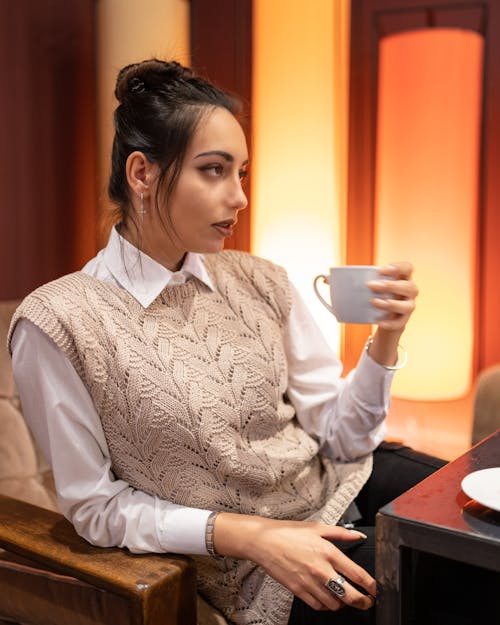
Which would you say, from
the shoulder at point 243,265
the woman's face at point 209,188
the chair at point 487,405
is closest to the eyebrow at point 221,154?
the woman's face at point 209,188

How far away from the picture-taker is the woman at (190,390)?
1008mm

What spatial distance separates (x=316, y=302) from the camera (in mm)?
2229

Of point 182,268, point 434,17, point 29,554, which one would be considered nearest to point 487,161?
point 434,17

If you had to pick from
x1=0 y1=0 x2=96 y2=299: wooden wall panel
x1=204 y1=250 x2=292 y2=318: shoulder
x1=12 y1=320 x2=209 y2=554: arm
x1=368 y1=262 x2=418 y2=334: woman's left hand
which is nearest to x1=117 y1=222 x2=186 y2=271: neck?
x1=204 y1=250 x2=292 y2=318: shoulder

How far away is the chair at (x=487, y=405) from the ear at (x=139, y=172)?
0.96m

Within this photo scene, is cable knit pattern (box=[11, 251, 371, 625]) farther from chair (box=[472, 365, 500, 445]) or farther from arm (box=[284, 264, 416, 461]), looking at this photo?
chair (box=[472, 365, 500, 445])

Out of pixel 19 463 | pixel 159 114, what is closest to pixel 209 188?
pixel 159 114

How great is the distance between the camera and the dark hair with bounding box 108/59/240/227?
1.11 metres

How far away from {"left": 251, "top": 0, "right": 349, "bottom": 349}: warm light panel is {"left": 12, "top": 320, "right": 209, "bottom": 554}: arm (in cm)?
126

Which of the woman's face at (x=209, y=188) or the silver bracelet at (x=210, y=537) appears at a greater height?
the woman's face at (x=209, y=188)

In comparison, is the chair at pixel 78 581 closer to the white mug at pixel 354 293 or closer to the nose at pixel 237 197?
the white mug at pixel 354 293

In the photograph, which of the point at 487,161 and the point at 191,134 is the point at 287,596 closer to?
the point at 191,134

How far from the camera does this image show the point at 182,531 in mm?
1010

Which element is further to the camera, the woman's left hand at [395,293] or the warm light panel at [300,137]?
the warm light panel at [300,137]
